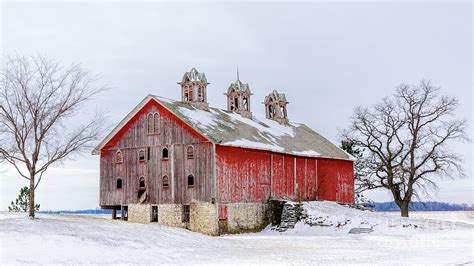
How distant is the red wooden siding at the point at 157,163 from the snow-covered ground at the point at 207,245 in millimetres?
6530

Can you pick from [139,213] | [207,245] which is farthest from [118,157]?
[207,245]

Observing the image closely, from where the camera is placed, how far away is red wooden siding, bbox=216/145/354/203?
129 feet

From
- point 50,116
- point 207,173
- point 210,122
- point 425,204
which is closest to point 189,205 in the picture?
point 207,173

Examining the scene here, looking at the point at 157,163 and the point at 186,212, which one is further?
the point at 157,163

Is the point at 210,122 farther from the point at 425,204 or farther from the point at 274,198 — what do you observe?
the point at 425,204

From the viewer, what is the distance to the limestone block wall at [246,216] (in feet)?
129

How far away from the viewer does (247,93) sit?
50594 millimetres

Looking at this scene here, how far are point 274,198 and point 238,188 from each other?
4424 mm

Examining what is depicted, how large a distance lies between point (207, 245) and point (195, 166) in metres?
10.5

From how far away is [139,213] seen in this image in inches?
1607

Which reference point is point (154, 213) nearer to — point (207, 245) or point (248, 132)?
point (248, 132)

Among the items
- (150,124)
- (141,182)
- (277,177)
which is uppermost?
(150,124)

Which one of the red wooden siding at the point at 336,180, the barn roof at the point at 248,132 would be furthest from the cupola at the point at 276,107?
the red wooden siding at the point at 336,180

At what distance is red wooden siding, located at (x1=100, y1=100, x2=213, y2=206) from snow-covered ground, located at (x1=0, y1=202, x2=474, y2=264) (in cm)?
653
